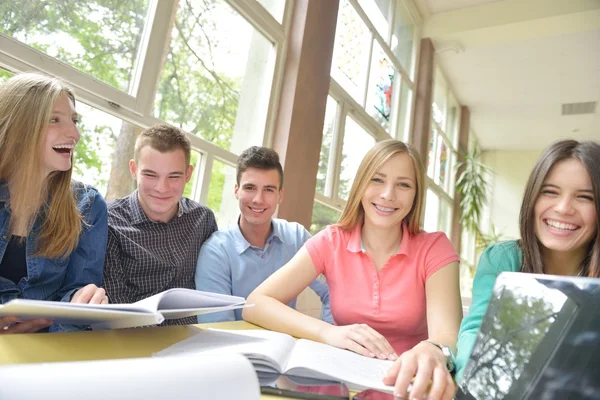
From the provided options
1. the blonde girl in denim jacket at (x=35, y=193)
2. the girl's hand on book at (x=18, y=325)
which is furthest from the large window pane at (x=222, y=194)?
the girl's hand on book at (x=18, y=325)

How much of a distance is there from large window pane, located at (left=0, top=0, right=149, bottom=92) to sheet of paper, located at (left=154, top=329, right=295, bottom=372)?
1451 millimetres

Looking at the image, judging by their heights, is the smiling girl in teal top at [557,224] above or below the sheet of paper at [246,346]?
above

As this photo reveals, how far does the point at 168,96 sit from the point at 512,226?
9000mm

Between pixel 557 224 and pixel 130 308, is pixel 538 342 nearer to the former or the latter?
pixel 130 308

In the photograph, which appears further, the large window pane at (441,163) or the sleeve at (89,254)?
the large window pane at (441,163)

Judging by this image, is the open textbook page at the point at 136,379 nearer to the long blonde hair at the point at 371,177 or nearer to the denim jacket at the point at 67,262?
the denim jacket at the point at 67,262

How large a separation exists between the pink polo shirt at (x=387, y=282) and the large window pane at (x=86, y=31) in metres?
1.32

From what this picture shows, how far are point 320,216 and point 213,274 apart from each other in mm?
2314

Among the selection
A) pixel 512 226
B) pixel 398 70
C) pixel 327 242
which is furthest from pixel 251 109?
pixel 512 226

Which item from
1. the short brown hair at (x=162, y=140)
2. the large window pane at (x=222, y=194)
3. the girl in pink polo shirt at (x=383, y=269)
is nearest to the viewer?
the girl in pink polo shirt at (x=383, y=269)

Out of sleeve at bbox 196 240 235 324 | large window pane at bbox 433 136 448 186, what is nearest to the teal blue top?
sleeve at bbox 196 240 235 324

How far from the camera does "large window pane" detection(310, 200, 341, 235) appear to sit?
3715mm

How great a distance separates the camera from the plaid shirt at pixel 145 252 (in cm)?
145

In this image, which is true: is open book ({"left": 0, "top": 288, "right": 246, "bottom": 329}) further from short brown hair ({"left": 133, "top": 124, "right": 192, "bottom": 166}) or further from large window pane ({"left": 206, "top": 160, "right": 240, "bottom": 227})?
large window pane ({"left": 206, "top": 160, "right": 240, "bottom": 227})
